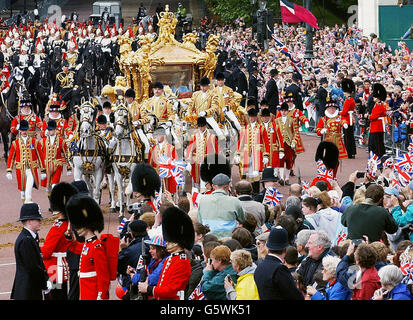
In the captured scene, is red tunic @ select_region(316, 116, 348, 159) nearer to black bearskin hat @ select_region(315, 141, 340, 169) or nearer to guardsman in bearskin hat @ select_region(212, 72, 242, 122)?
guardsman in bearskin hat @ select_region(212, 72, 242, 122)

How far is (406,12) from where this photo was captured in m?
35.6

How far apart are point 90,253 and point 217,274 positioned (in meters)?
1.13

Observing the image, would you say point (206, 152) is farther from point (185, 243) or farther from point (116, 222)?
point (185, 243)

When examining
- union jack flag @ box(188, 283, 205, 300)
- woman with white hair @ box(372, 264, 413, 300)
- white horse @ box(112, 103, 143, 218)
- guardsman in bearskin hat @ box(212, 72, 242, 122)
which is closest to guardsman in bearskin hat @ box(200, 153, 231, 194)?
white horse @ box(112, 103, 143, 218)

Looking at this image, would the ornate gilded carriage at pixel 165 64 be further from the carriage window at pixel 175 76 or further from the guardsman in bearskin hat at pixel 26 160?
the guardsman in bearskin hat at pixel 26 160

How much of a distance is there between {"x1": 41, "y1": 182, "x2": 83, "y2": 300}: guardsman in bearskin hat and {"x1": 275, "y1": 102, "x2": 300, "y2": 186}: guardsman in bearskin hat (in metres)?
8.19

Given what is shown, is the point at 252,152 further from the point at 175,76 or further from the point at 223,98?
the point at 175,76

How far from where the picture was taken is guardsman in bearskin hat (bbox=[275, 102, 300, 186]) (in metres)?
18.4

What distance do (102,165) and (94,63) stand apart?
1878cm

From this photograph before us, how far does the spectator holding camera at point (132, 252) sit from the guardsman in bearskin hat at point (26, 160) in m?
7.21

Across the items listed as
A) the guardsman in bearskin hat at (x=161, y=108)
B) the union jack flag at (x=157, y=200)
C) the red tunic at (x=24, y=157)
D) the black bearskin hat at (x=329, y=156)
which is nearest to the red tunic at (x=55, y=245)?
the union jack flag at (x=157, y=200)

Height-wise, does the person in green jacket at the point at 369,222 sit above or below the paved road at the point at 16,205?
above

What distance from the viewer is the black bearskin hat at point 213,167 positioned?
14852 mm
